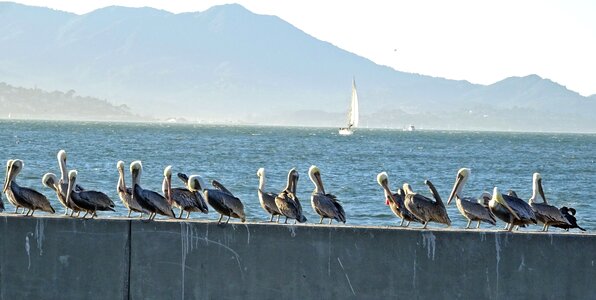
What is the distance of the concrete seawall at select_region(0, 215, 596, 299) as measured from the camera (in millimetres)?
10250

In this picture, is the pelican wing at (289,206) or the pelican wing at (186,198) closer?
the pelican wing at (289,206)

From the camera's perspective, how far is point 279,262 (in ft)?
33.9

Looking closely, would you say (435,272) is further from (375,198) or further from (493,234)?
(375,198)

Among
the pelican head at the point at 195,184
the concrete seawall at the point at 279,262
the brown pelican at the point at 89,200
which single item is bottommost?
the concrete seawall at the point at 279,262

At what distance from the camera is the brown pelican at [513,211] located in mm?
11828

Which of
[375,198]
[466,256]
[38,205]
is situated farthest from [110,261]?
[375,198]

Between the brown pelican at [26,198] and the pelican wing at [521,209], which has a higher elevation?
the pelican wing at [521,209]

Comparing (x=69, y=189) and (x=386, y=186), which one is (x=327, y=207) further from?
(x=69, y=189)

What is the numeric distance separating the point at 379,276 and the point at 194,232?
166 cm

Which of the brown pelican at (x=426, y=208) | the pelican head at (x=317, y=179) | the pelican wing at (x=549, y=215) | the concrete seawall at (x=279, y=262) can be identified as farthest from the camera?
the pelican head at (x=317, y=179)

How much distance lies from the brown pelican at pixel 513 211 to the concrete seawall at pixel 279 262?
5.08 ft

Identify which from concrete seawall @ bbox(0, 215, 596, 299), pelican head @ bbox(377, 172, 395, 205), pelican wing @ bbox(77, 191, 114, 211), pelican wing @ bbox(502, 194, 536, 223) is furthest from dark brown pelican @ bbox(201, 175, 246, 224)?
pelican wing @ bbox(502, 194, 536, 223)

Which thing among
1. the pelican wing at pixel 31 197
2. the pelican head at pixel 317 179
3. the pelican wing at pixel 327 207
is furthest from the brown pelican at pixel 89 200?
the pelican head at pixel 317 179

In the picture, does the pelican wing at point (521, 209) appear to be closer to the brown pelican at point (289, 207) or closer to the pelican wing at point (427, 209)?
the pelican wing at point (427, 209)
